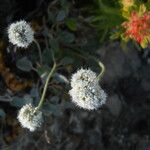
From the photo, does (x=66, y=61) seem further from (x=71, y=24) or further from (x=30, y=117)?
(x=30, y=117)

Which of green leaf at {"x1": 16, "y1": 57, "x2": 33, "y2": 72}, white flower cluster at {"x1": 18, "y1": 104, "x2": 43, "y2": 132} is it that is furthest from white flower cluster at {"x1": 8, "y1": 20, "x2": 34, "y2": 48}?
white flower cluster at {"x1": 18, "y1": 104, "x2": 43, "y2": 132}

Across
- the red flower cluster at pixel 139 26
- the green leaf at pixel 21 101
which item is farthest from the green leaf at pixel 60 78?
the red flower cluster at pixel 139 26

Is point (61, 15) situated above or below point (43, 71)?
above

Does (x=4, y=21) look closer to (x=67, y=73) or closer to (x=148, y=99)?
(x=67, y=73)

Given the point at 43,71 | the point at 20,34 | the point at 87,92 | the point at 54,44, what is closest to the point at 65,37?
the point at 54,44

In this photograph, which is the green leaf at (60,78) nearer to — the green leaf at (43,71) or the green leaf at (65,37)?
the green leaf at (43,71)

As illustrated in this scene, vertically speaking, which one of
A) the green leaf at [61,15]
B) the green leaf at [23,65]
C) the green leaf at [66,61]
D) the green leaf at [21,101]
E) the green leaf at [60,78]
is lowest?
the green leaf at [21,101]
